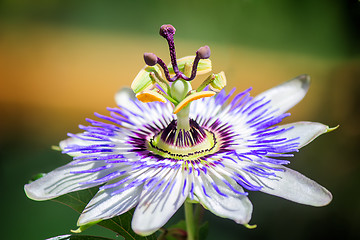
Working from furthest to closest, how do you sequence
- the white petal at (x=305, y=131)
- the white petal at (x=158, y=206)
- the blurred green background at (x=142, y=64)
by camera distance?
the blurred green background at (x=142, y=64) < the white petal at (x=305, y=131) < the white petal at (x=158, y=206)

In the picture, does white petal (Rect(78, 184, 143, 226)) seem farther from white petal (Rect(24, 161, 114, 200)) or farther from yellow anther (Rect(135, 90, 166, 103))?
yellow anther (Rect(135, 90, 166, 103))

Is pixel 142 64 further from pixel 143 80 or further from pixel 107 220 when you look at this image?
pixel 107 220

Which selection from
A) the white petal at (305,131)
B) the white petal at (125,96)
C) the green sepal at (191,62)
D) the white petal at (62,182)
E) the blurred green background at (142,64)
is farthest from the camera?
the blurred green background at (142,64)

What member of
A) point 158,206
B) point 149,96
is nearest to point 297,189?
point 158,206

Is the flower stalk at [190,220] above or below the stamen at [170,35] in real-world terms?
below

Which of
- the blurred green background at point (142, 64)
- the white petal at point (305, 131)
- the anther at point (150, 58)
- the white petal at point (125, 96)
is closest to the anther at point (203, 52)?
the anther at point (150, 58)

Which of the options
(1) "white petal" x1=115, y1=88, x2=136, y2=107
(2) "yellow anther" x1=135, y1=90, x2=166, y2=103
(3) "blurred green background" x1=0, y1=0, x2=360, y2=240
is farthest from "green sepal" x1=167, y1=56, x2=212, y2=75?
(3) "blurred green background" x1=0, y1=0, x2=360, y2=240

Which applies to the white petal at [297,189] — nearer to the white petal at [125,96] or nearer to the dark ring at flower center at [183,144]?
the dark ring at flower center at [183,144]
